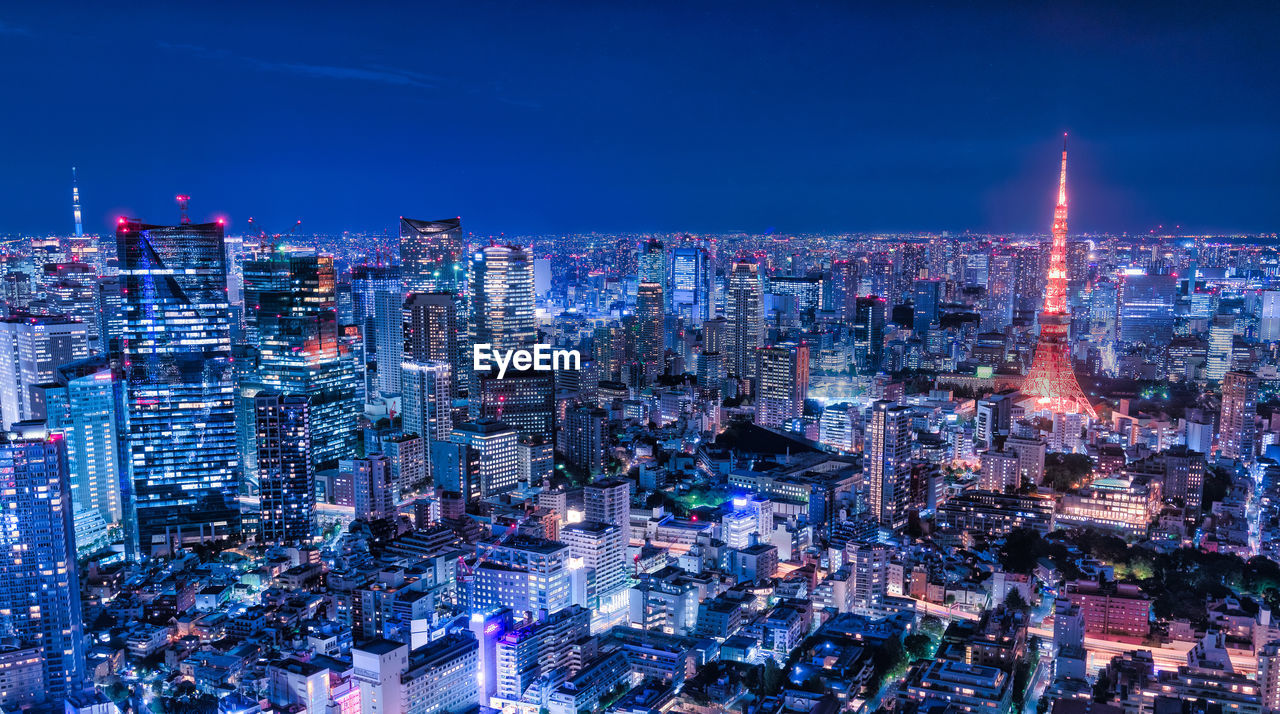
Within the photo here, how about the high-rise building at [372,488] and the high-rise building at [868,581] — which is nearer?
the high-rise building at [868,581]

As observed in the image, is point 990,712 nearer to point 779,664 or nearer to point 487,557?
point 779,664

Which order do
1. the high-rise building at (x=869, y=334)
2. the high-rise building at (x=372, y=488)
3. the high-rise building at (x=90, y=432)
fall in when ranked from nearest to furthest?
the high-rise building at (x=90, y=432), the high-rise building at (x=372, y=488), the high-rise building at (x=869, y=334)

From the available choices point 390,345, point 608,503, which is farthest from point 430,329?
point 608,503

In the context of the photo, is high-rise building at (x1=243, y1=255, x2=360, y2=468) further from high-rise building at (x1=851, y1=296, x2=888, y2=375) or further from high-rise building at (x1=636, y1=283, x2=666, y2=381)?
high-rise building at (x1=851, y1=296, x2=888, y2=375)

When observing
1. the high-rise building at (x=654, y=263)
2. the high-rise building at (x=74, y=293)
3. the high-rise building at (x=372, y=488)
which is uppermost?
the high-rise building at (x=654, y=263)

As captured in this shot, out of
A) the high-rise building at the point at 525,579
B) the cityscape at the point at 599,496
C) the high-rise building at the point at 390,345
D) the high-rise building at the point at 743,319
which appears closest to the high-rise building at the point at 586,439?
the cityscape at the point at 599,496

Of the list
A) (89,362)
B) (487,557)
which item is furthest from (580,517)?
(89,362)

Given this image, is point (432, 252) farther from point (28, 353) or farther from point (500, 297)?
point (28, 353)

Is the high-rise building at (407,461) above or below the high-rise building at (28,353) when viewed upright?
below

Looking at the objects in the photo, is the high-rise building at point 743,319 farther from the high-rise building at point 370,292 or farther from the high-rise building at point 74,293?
the high-rise building at point 74,293
